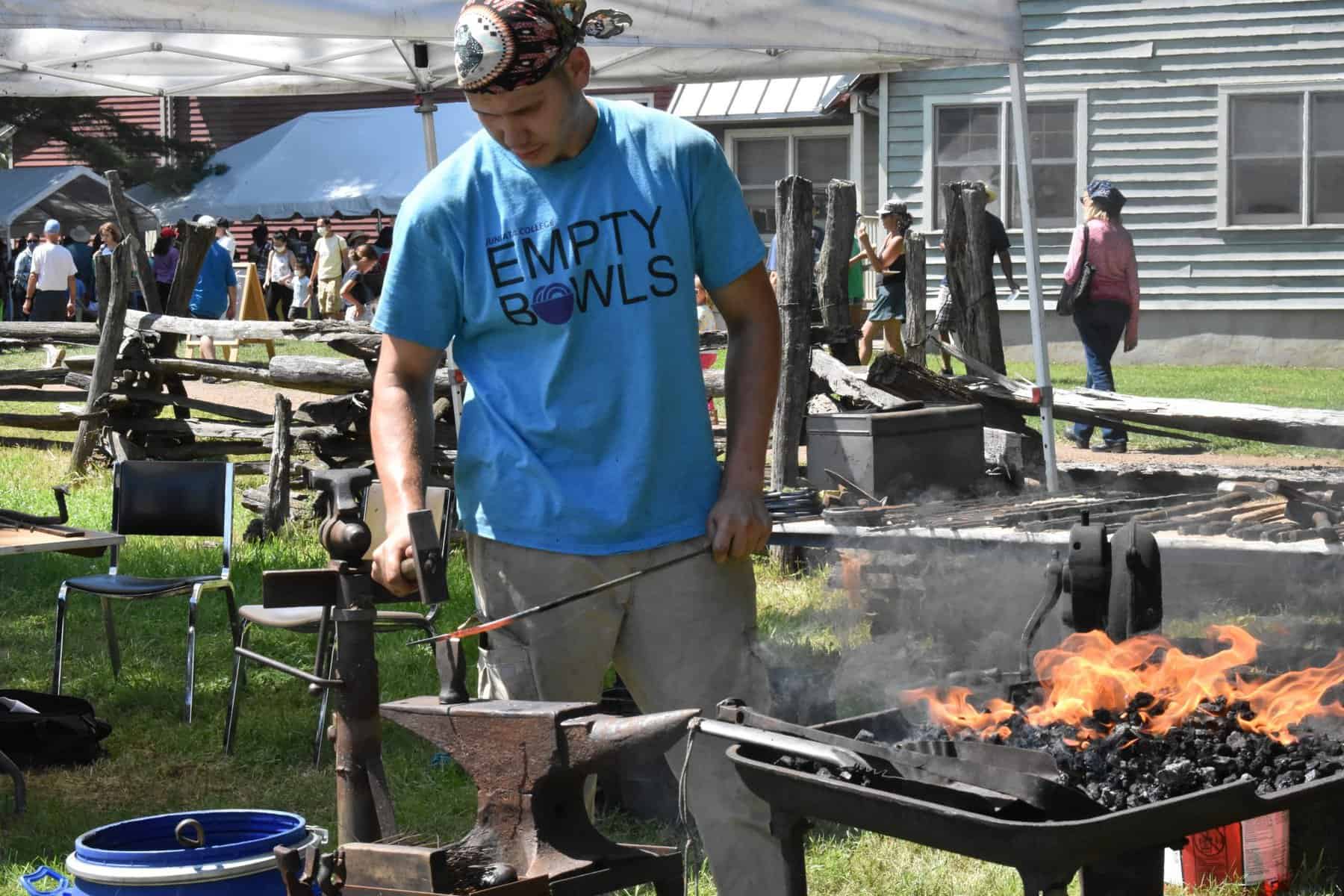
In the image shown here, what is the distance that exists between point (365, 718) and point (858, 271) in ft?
53.9

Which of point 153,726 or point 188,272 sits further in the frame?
point 188,272

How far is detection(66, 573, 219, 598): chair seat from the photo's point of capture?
6203mm

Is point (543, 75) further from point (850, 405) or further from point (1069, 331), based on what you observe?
point (1069, 331)

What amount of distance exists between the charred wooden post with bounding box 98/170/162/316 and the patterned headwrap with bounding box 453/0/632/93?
9.27 metres

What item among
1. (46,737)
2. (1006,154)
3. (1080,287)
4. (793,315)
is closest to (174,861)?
(46,737)

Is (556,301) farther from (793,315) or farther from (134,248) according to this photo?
(134,248)

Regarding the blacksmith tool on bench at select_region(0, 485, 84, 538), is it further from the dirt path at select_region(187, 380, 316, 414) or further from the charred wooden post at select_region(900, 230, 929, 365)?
the dirt path at select_region(187, 380, 316, 414)

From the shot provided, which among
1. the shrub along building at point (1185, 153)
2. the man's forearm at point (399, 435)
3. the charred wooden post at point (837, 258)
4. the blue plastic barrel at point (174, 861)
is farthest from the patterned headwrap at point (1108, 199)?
the blue plastic barrel at point (174, 861)

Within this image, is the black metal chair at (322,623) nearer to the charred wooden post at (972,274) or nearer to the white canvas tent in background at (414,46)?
the white canvas tent in background at (414,46)

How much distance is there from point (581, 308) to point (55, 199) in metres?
28.5

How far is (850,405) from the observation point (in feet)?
29.0

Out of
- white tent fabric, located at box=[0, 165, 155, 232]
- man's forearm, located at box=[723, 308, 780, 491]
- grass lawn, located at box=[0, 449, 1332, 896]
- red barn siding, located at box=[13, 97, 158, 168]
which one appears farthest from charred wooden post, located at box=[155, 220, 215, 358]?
red barn siding, located at box=[13, 97, 158, 168]

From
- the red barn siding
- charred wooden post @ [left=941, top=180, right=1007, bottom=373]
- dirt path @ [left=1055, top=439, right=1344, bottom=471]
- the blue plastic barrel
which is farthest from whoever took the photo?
the red barn siding

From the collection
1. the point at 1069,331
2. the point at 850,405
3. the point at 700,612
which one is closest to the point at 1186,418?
the point at 850,405
